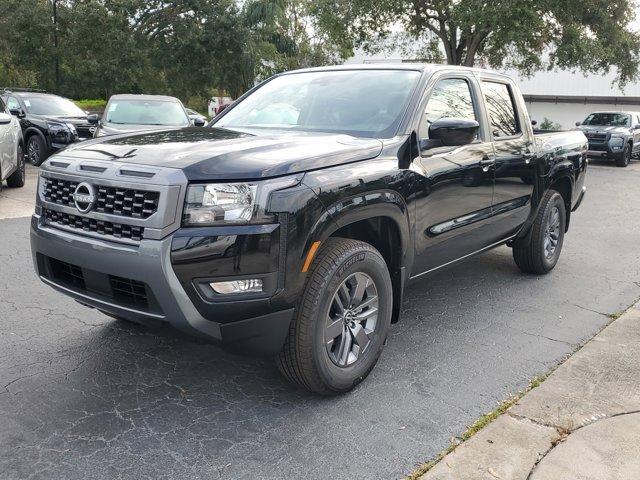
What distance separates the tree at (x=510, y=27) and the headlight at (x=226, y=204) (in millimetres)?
17139

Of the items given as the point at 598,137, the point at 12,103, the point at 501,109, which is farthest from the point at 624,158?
the point at 12,103

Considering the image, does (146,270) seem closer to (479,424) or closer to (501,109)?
(479,424)

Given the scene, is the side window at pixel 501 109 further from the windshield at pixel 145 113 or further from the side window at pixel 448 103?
the windshield at pixel 145 113

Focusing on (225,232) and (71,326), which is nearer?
(225,232)

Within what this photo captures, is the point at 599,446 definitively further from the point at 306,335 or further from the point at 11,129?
the point at 11,129

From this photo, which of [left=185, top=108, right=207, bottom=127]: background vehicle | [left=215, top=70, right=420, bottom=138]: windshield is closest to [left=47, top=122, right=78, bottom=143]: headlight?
[left=185, top=108, right=207, bottom=127]: background vehicle

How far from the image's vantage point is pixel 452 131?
373 cm

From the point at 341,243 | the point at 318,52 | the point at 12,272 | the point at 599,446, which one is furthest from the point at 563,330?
the point at 318,52

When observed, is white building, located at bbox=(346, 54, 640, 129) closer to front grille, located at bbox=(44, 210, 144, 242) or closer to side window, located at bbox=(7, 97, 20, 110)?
side window, located at bbox=(7, 97, 20, 110)

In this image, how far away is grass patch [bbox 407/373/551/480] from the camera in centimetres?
277

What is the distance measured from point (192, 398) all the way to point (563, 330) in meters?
2.78

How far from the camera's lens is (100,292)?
3066 millimetres

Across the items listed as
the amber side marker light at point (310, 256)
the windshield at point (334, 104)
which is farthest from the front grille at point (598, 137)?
the amber side marker light at point (310, 256)

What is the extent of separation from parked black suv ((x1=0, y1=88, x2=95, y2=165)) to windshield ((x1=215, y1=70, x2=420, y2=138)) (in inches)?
348
